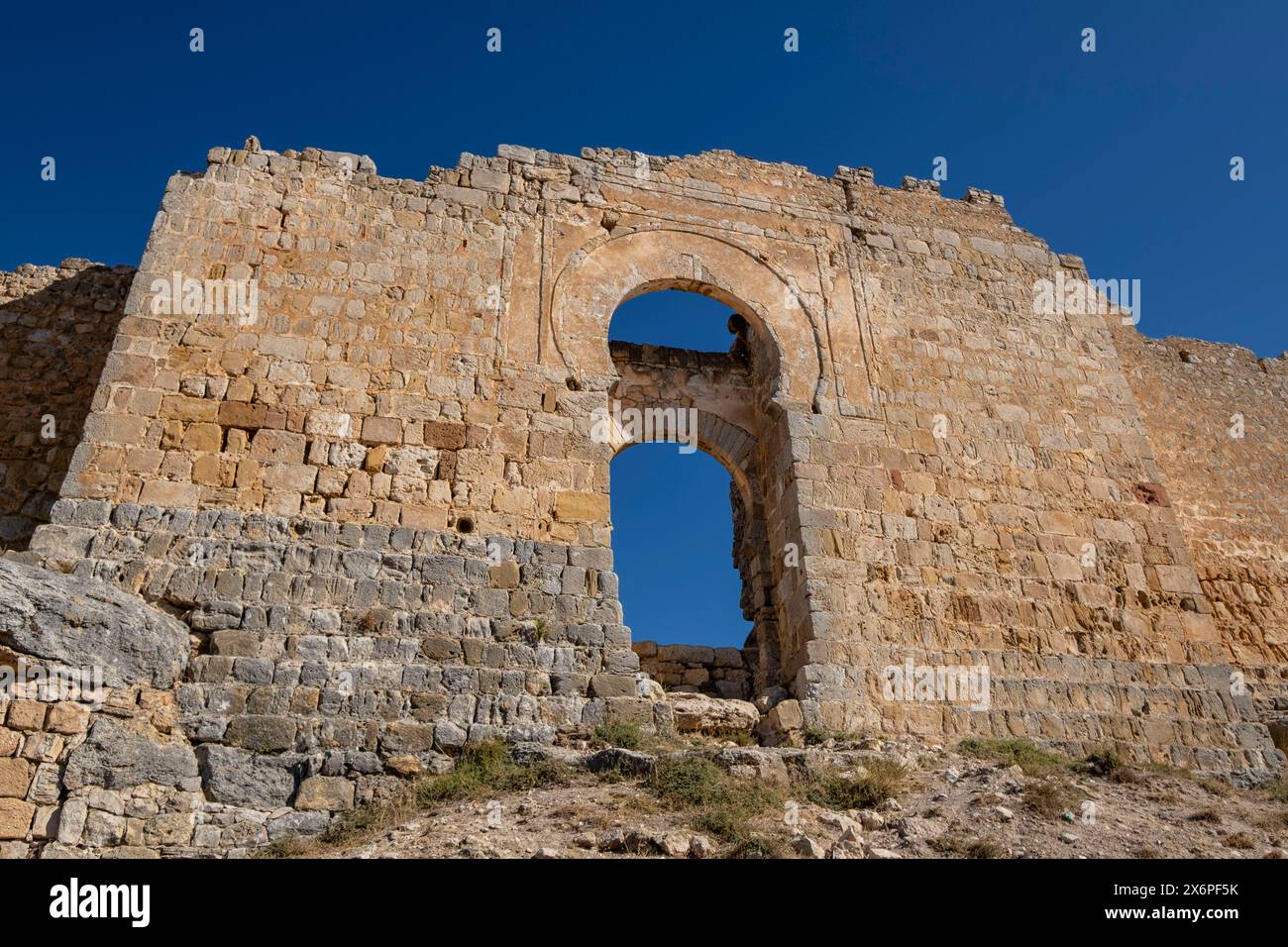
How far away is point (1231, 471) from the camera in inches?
481

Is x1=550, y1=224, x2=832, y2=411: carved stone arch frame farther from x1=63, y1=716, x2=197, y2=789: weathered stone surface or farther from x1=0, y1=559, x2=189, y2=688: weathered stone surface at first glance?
x1=63, y1=716, x2=197, y2=789: weathered stone surface

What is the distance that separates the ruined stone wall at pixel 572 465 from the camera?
7.24 m

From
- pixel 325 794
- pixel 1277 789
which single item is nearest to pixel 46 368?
pixel 325 794

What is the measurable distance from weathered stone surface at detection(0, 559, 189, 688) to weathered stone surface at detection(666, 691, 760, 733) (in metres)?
3.81

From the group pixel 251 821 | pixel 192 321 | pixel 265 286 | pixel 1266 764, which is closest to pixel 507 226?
pixel 265 286

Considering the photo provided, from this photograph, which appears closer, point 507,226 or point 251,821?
point 251,821

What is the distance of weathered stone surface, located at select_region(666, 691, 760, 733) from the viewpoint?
25.7 feet

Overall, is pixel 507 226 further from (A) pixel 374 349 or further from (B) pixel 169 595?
(B) pixel 169 595

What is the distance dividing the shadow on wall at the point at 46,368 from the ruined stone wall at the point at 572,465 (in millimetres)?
1773

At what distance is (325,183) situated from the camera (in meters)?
9.45
